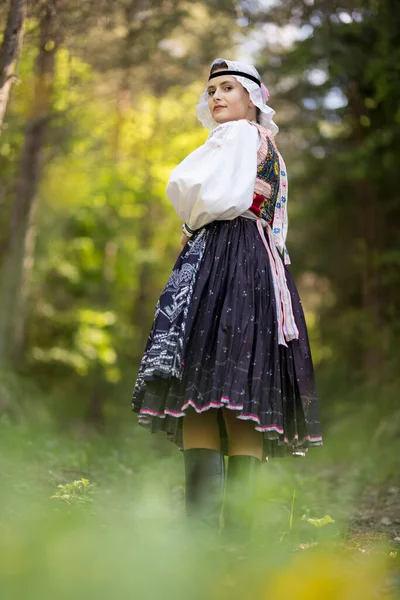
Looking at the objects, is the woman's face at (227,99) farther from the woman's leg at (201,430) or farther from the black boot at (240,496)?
the black boot at (240,496)

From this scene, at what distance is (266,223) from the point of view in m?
3.39

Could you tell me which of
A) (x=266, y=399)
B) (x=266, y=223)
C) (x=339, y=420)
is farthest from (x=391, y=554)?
(x=339, y=420)

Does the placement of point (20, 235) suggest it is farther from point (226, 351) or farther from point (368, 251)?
point (226, 351)

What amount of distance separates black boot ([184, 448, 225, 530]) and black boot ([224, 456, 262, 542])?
5cm

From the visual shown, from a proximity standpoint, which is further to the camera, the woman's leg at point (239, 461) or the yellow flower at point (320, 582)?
the woman's leg at point (239, 461)

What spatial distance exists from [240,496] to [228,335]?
655 mm

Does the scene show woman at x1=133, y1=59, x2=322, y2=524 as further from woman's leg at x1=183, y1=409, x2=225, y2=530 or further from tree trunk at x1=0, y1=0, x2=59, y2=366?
tree trunk at x1=0, y1=0, x2=59, y2=366

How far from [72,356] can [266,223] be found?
27.9ft

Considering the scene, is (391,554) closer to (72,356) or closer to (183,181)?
(183,181)

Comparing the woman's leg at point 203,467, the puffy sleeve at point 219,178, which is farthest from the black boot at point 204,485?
the puffy sleeve at point 219,178

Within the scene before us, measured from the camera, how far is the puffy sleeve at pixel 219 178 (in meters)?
3.11

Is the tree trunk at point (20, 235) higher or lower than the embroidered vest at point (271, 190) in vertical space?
higher

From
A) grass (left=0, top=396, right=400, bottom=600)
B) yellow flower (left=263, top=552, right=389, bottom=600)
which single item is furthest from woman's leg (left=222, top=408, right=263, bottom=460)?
yellow flower (left=263, top=552, right=389, bottom=600)

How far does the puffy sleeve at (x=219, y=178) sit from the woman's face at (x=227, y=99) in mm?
188
